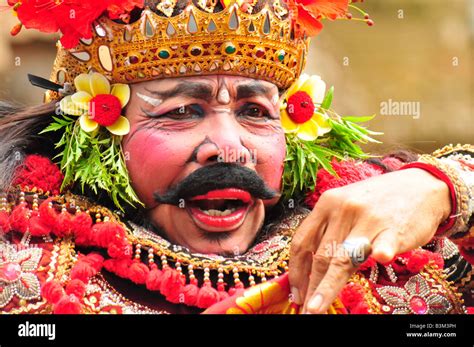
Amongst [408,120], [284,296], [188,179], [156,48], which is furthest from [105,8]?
[408,120]

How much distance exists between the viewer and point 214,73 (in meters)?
3.76

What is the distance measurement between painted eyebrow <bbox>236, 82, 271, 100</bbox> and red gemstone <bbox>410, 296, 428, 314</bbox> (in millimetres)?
1010

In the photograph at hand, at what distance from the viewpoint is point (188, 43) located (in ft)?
12.2

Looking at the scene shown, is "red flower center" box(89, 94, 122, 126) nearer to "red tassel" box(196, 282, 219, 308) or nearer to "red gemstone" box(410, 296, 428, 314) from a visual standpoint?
"red tassel" box(196, 282, 219, 308)

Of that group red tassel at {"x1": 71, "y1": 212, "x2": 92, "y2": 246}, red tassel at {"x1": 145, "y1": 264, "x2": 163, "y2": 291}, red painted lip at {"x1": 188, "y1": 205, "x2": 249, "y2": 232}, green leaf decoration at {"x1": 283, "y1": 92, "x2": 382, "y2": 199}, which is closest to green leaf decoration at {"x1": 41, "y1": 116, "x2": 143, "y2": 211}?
red tassel at {"x1": 71, "y1": 212, "x2": 92, "y2": 246}

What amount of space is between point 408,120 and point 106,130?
3.33 metres

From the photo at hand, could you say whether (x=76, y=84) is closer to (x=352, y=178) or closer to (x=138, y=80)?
(x=138, y=80)

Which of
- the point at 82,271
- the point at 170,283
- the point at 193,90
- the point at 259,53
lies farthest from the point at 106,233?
the point at 259,53

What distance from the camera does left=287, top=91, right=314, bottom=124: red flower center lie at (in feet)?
13.3

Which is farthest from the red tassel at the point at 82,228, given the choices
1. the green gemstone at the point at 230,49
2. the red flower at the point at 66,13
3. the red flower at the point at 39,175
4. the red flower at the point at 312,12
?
the red flower at the point at 312,12
